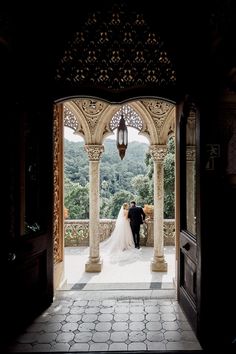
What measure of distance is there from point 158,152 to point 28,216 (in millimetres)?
3992

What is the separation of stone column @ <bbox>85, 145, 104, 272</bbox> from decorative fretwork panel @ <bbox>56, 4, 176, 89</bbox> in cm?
313

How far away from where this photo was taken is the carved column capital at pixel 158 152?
6.62 meters

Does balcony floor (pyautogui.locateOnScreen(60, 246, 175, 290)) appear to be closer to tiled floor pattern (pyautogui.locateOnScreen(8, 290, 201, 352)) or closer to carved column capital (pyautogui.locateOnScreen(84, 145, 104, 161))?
tiled floor pattern (pyautogui.locateOnScreen(8, 290, 201, 352))

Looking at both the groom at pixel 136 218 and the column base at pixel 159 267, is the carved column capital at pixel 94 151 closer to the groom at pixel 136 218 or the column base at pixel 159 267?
the column base at pixel 159 267

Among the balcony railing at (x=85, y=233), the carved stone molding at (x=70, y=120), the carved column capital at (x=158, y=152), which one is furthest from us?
the balcony railing at (x=85, y=233)

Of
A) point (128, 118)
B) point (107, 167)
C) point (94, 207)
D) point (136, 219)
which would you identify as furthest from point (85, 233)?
point (107, 167)

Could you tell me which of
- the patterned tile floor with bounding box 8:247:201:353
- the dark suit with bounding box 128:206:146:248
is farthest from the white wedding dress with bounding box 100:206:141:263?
the patterned tile floor with bounding box 8:247:201:353

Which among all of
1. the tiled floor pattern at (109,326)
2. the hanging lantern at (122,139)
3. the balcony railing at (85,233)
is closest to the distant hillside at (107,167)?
the balcony railing at (85,233)

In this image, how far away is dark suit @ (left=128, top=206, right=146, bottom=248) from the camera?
8.81 meters

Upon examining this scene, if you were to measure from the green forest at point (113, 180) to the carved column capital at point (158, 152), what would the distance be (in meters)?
6.51

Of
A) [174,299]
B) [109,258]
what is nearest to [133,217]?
[109,258]

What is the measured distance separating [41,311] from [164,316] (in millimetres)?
1290

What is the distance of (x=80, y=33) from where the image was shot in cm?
338

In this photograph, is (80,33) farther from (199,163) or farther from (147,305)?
(147,305)
